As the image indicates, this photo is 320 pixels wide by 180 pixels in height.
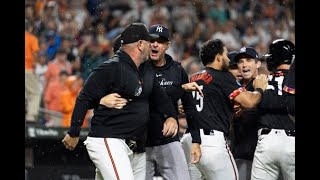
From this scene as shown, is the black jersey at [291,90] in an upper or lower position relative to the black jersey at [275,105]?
upper

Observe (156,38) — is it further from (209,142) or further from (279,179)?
(279,179)

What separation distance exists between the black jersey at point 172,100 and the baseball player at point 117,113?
1.83ft

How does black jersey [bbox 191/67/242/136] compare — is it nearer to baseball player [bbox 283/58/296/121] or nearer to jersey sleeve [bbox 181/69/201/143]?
jersey sleeve [bbox 181/69/201/143]

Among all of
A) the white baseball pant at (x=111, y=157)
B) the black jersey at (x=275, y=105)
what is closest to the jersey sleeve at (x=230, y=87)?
the black jersey at (x=275, y=105)

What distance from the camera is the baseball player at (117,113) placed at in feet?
19.7

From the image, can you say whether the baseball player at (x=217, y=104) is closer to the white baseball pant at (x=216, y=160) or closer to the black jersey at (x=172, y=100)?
the white baseball pant at (x=216, y=160)

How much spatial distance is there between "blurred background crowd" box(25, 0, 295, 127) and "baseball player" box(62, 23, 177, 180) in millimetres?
5459

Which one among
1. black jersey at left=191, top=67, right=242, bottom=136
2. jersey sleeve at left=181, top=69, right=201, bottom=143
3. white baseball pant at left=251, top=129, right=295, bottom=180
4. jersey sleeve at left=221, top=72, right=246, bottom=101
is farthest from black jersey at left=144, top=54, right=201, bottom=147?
white baseball pant at left=251, top=129, right=295, bottom=180

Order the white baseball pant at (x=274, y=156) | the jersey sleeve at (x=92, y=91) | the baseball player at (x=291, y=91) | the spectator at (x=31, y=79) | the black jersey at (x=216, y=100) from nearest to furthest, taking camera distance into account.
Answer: the baseball player at (x=291, y=91), the jersey sleeve at (x=92, y=91), the white baseball pant at (x=274, y=156), the black jersey at (x=216, y=100), the spectator at (x=31, y=79)

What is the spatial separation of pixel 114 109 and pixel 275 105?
1.74 m

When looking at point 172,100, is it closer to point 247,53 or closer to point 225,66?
point 225,66

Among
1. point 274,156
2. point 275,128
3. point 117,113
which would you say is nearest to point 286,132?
point 275,128

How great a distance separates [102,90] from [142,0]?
11.3m
